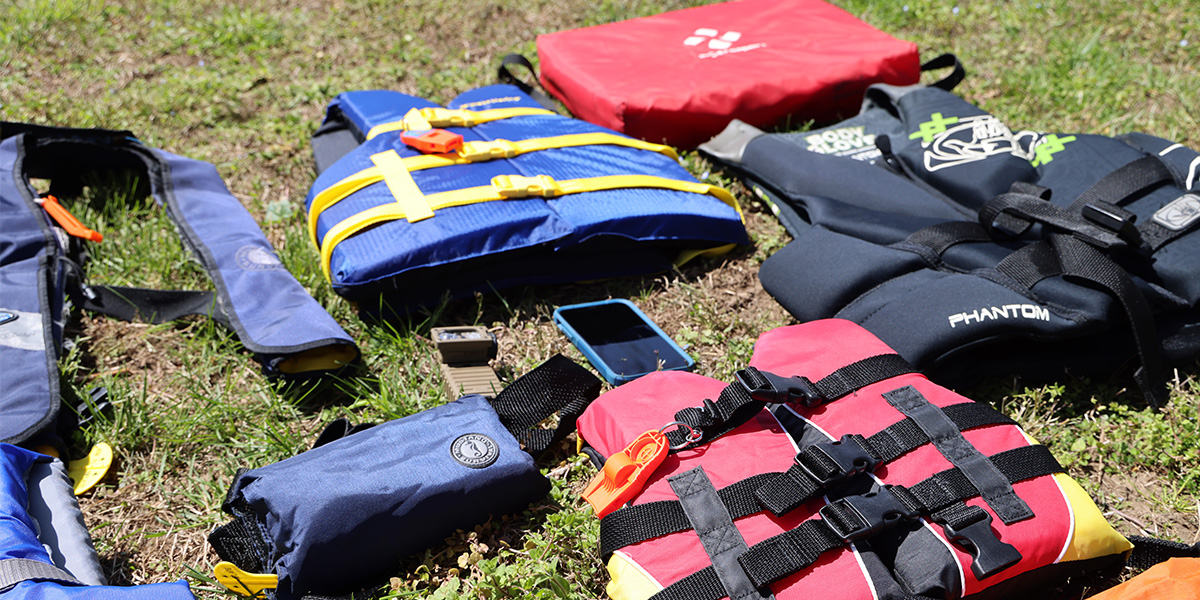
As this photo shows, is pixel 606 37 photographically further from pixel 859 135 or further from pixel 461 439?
pixel 461 439

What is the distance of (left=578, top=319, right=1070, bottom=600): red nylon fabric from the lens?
6.10 feet

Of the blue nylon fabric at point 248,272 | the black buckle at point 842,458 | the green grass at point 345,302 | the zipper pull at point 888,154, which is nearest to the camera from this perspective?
the black buckle at point 842,458

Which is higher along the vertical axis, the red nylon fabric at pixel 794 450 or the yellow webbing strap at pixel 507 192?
the yellow webbing strap at pixel 507 192

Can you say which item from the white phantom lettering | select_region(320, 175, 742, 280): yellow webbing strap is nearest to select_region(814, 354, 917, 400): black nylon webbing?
the white phantom lettering

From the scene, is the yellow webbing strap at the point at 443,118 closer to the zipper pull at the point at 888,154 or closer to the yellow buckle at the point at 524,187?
the yellow buckle at the point at 524,187

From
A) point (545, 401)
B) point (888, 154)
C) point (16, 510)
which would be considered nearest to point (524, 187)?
point (545, 401)

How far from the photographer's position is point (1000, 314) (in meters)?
2.55

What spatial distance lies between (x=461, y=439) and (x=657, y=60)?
286cm

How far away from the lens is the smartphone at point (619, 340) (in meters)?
2.85

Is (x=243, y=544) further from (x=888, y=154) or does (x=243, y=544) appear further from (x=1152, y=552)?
(x=888, y=154)

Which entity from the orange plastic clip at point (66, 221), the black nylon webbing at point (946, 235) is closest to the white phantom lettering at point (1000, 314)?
the black nylon webbing at point (946, 235)

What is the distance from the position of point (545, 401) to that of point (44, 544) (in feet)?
4.51

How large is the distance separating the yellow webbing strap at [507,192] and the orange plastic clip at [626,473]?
1447mm

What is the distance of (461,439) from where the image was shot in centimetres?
226
